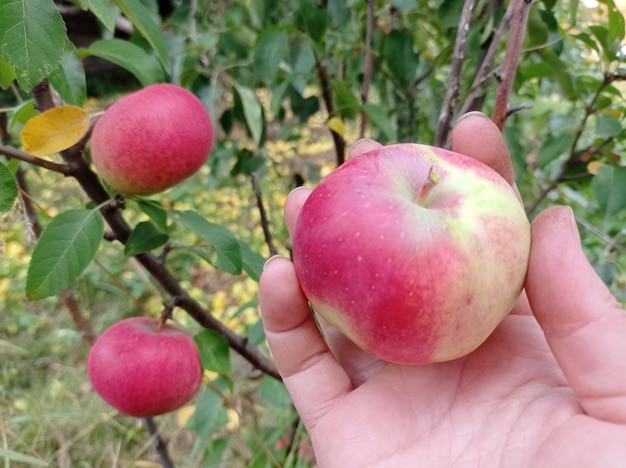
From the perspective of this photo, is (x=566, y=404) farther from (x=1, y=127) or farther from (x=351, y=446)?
(x=1, y=127)

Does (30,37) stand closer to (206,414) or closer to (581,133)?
(206,414)

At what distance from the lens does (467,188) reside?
62cm

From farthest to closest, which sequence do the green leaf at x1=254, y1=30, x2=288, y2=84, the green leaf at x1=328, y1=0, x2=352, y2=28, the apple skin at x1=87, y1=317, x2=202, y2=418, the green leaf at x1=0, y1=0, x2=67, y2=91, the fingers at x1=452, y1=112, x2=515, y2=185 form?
the green leaf at x1=328, y1=0, x2=352, y2=28
the green leaf at x1=254, y1=30, x2=288, y2=84
the apple skin at x1=87, y1=317, x2=202, y2=418
the fingers at x1=452, y1=112, x2=515, y2=185
the green leaf at x1=0, y1=0, x2=67, y2=91

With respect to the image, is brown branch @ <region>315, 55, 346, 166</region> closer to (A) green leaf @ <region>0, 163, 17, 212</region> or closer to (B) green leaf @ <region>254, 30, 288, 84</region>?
(B) green leaf @ <region>254, 30, 288, 84</region>

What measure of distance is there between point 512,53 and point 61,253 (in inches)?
25.4

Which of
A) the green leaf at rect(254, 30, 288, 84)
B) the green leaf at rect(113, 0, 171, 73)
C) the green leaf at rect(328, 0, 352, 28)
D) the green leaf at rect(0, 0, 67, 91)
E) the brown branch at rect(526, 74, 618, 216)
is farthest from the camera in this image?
the green leaf at rect(328, 0, 352, 28)

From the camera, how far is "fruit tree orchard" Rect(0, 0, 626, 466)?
70cm

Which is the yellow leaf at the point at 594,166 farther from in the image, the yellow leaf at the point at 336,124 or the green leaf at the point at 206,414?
the green leaf at the point at 206,414

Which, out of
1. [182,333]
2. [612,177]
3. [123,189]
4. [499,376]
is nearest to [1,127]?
[123,189]

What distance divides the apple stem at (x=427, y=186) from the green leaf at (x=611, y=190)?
1.89ft

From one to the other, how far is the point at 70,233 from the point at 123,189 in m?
0.11

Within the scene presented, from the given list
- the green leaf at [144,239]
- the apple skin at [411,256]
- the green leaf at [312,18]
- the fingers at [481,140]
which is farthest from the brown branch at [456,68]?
the green leaf at [144,239]

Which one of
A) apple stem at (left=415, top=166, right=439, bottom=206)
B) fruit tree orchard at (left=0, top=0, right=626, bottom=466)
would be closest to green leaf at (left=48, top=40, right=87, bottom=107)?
fruit tree orchard at (left=0, top=0, right=626, bottom=466)

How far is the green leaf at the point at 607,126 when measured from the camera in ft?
3.41
